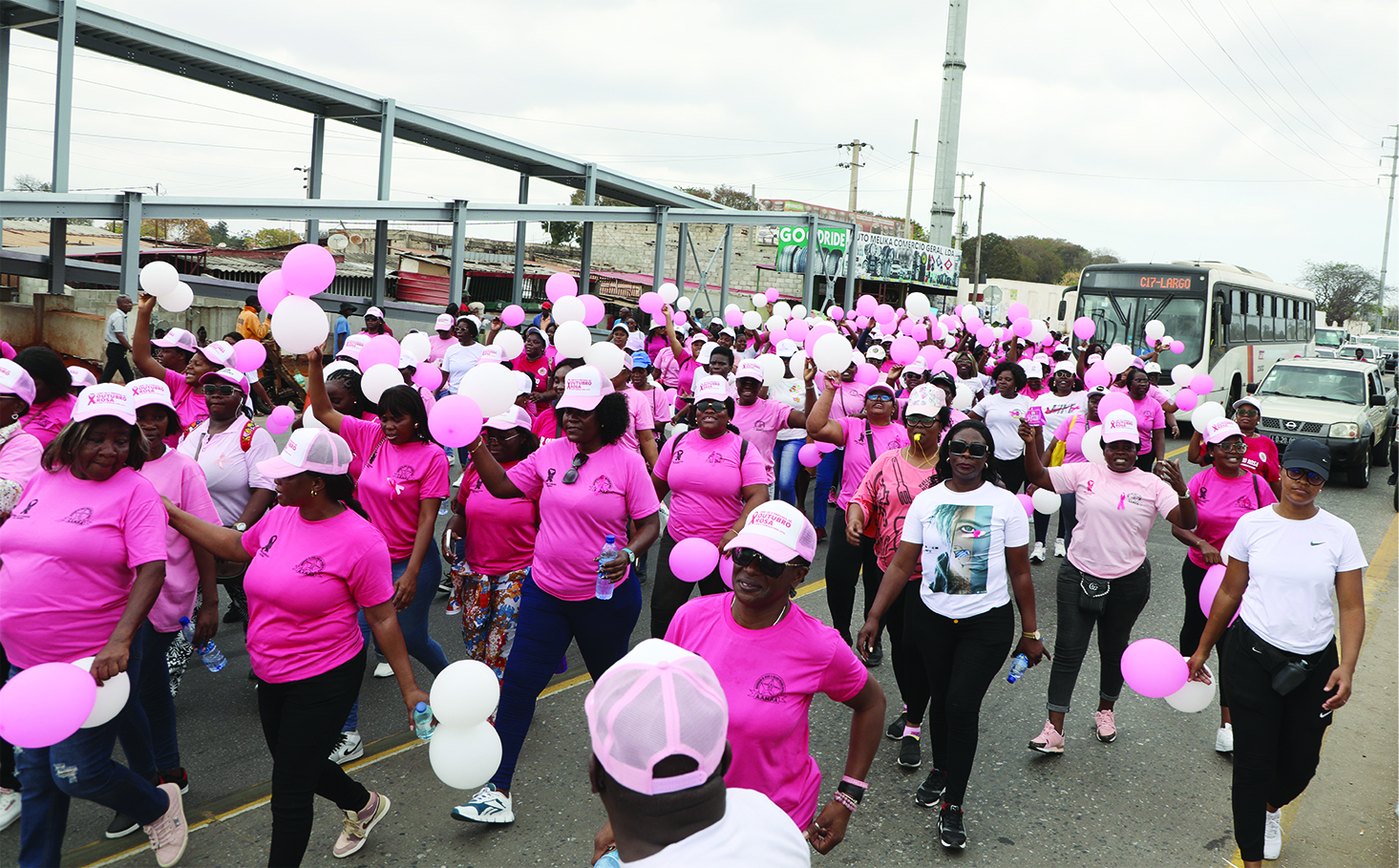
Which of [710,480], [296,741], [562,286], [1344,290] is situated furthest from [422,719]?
[1344,290]

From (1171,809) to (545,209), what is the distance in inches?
626

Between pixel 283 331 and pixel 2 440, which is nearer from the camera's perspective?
pixel 2 440

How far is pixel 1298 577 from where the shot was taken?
375cm

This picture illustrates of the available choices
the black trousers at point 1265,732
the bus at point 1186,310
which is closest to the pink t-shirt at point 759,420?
the black trousers at point 1265,732

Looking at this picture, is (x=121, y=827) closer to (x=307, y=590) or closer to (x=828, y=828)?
(x=307, y=590)

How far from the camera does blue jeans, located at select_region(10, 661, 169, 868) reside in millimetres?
3236

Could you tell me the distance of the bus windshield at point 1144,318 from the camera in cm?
1838

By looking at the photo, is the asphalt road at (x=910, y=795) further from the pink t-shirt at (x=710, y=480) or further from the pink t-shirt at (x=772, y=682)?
the pink t-shirt at (x=772, y=682)

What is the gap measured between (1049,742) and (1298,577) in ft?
5.22

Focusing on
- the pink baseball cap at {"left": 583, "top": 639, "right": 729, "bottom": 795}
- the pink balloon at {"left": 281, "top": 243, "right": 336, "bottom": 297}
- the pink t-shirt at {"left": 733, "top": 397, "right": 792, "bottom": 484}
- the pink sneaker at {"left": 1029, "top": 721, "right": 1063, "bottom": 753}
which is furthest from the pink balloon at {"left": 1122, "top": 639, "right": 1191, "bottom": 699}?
the pink balloon at {"left": 281, "top": 243, "right": 336, "bottom": 297}

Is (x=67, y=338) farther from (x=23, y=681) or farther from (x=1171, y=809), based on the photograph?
(x=1171, y=809)

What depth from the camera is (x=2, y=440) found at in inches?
165

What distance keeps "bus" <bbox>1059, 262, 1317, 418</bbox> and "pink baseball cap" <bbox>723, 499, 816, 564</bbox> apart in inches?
642

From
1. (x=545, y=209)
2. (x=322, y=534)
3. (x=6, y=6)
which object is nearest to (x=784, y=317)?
(x=545, y=209)
